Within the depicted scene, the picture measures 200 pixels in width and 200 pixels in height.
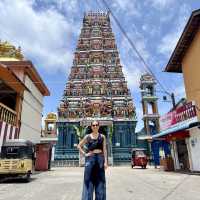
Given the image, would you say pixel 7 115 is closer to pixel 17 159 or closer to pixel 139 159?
pixel 17 159

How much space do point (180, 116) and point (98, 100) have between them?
72.6 ft

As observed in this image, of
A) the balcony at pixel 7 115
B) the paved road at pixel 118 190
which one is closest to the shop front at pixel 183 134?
the paved road at pixel 118 190

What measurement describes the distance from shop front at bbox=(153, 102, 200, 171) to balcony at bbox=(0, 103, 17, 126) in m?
11.5

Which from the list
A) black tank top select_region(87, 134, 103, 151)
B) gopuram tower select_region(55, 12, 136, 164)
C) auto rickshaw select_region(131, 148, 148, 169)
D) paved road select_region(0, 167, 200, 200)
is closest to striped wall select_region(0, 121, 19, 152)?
paved road select_region(0, 167, 200, 200)

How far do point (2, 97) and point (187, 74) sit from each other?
15.9 meters

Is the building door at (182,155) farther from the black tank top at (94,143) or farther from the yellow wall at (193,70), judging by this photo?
the black tank top at (94,143)

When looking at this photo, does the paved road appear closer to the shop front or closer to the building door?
the shop front

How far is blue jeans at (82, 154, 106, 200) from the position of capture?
4277 millimetres

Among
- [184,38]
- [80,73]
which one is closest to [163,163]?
[184,38]

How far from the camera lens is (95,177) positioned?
441 centimetres

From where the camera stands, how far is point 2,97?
21.4 m

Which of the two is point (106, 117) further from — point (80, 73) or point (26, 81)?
point (26, 81)

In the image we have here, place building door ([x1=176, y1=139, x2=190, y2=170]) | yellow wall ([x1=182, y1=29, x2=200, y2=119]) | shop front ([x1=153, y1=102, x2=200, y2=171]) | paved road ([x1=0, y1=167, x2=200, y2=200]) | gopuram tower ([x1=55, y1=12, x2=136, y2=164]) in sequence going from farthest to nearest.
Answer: gopuram tower ([x1=55, y1=12, x2=136, y2=164])
building door ([x1=176, y1=139, x2=190, y2=170])
yellow wall ([x1=182, y1=29, x2=200, y2=119])
shop front ([x1=153, y1=102, x2=200, y2=171])
paved road ([x1=0, y1=167, x2=200, y2=200])

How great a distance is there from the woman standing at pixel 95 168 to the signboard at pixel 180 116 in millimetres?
12909
